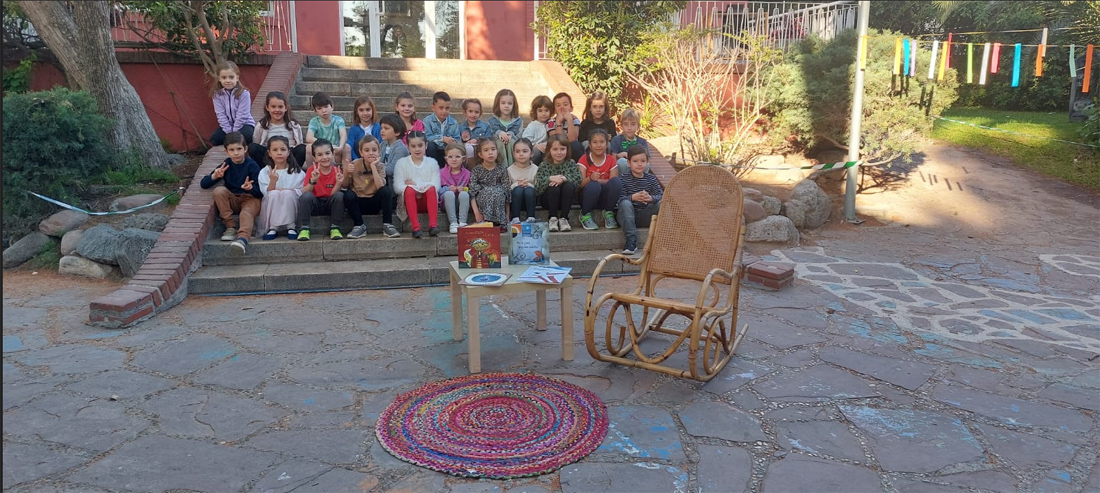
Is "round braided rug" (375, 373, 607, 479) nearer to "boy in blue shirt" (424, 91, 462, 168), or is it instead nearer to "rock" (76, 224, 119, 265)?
"boy in blue shirt" (424, 91, 462, 168)

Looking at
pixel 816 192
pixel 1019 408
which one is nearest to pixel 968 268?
pixel 816 192

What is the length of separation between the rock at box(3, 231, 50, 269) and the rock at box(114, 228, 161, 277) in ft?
3.59

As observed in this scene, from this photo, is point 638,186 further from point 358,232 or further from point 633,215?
point 358,232

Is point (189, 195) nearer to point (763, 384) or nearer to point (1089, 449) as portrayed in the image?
point (763, 384)

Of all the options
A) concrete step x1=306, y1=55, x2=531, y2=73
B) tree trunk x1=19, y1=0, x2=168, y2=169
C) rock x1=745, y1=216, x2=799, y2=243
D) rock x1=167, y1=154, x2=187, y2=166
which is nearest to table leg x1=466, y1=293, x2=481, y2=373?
rock x1=745, y1=216, x2=799, y2=243

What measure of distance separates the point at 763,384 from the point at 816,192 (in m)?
5.16

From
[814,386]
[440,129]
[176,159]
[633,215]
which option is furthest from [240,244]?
[814,386]

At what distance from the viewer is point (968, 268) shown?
6.84 meters

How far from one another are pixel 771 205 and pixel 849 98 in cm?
253

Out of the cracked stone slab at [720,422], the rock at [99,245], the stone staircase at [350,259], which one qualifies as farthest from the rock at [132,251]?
the cracked stone slab at [720,422]

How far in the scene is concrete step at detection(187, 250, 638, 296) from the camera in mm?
5910

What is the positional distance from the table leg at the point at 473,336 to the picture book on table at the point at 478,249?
469mm

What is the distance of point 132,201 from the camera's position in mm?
7277

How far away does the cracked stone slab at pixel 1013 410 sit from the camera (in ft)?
11.8
